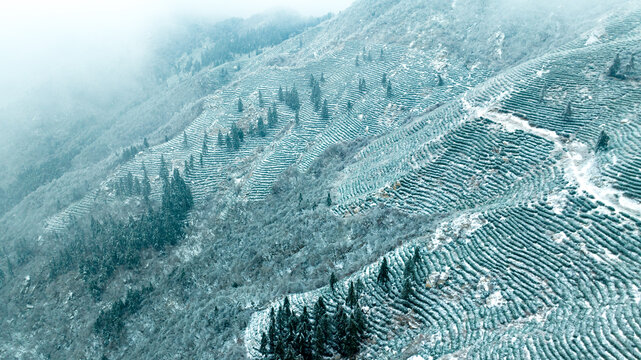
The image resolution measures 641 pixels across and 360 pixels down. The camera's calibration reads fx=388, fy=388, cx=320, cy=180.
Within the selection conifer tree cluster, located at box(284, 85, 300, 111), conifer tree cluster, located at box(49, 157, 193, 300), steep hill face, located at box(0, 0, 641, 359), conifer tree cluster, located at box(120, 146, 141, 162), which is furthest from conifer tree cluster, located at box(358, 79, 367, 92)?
conifer tree cluster, located at box(120, 146, 141, 162)

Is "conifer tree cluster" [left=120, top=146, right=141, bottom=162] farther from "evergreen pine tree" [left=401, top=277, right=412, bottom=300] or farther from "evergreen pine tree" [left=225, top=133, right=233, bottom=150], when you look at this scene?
"evergreen pine tree" [left=401, top=277, right=412, bottom=300]

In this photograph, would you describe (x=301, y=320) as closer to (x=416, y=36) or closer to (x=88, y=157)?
(x=416, y=36)

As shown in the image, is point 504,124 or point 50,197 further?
point 50,197

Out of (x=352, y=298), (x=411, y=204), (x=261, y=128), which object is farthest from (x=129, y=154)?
(x=352, y=298)

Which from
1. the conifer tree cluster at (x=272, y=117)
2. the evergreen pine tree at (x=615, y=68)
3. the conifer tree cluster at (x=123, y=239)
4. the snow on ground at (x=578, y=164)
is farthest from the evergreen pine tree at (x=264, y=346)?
the conifer tree cluster at (x=272, y=117)

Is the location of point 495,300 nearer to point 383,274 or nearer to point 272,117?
point 383,274

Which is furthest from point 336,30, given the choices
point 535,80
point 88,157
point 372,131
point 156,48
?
point 156,48

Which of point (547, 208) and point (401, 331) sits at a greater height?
point (547, 208)
